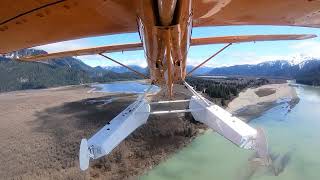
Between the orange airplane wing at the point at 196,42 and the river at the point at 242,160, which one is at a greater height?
the orange airplane wing at the point at 196,42

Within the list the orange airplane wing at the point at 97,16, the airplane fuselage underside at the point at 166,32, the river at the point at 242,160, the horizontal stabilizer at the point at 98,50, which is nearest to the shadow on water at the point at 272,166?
the river at the point at 242,160

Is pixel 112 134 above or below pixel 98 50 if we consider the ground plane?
below

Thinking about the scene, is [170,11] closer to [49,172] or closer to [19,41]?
[19,41]

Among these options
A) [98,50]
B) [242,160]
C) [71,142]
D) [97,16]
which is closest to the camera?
[97,16]

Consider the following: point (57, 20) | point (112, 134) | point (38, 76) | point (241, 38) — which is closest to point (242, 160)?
point (241, 38)

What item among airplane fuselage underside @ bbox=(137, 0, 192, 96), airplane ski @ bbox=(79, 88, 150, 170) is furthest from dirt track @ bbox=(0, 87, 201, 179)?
airplane fuselage underside @ bbox=(137, 0, 192, 96)

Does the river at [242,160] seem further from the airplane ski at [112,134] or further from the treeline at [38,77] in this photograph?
the treeline at [38,77]

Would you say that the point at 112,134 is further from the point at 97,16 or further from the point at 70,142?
the point at 70,142

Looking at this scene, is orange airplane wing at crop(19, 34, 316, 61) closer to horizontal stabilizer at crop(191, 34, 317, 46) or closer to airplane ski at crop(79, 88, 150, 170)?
horizontal stabilizer at crop(191, 34, 317, 46)
